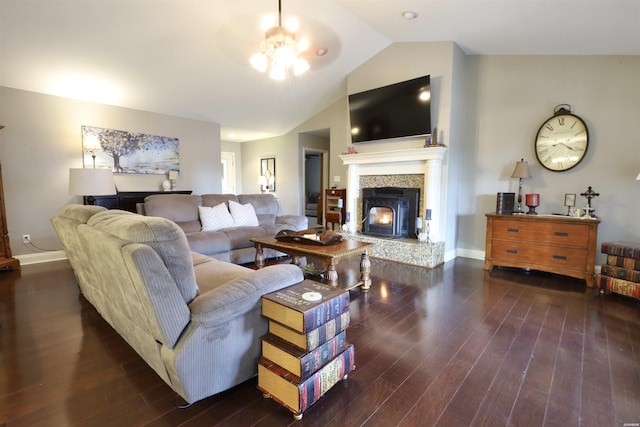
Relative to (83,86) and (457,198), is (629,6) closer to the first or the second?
(457,198)

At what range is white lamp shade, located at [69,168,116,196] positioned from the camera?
3.13m

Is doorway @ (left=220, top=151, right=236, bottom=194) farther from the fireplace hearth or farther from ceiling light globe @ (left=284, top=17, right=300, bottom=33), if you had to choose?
ceiling light globe @ (left=284, top=17, right=300, bottom=33)

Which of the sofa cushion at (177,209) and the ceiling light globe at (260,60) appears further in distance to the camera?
the sofa cushion at (177,209)

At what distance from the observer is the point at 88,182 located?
3160mm

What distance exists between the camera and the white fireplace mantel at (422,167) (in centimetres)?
400

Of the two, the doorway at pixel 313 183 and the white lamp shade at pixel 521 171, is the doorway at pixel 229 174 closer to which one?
the doorway at pixel 313 183

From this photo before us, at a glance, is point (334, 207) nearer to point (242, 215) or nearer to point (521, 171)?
point (242, 215)

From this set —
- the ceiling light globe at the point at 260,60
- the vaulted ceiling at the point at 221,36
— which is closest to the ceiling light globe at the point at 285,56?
the ceiling light globe at the point at 260,60

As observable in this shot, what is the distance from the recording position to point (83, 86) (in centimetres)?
414

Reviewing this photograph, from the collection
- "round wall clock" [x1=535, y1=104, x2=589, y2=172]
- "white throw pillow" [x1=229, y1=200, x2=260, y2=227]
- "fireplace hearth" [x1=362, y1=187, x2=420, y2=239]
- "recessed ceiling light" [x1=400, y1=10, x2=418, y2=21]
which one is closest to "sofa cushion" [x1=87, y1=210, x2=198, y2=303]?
"white throw pillow" [x1=229, y1=200, x2=260, y2=227]

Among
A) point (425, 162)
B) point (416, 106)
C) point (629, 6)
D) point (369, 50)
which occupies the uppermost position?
point (369, 50)

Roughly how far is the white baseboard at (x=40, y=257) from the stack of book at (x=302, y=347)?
452 cm

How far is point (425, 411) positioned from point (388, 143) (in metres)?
3.83

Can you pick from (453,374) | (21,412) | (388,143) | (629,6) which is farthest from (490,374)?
(388,143)
